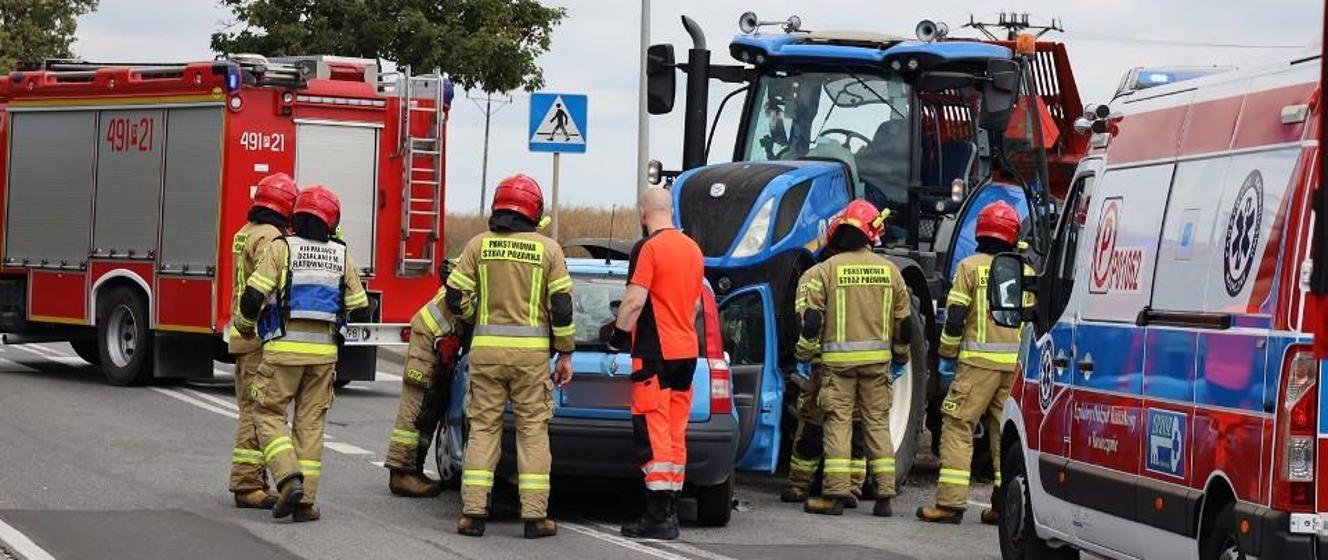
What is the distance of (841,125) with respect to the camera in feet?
50.6

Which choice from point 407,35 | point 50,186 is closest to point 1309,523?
point 50,186

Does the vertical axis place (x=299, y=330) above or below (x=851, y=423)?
above

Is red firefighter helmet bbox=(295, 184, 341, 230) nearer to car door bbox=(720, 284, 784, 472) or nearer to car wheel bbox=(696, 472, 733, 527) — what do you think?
car door bbox=(720, 284, 784, 472)

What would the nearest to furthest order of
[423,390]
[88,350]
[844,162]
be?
[423,390] < [844,162] < [88,350]

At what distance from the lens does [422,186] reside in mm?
21188

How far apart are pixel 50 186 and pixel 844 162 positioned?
31.5 feet

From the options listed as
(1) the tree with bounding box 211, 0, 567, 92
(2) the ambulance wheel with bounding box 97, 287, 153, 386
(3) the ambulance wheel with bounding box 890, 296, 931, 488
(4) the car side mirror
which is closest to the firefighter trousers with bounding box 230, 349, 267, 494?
(3) the ambulance wheel with bounding box 890, 296, 931, 488

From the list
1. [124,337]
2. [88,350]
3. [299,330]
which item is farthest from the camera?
[88,350]

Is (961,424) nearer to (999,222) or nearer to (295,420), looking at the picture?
(999,222)

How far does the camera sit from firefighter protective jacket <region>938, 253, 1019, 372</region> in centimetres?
1292

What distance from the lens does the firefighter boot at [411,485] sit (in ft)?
43.1

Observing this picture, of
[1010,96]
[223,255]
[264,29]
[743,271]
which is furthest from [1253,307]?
[264,29]

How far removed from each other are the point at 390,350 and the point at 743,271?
12.5 meters

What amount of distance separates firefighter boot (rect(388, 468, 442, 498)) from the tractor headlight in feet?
7.78
